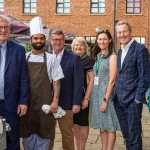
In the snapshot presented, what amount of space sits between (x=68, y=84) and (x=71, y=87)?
2.5 inches

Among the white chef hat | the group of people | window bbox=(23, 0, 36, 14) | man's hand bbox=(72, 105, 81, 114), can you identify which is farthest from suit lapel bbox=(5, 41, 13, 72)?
window bbox=(23, 0, 36, 14)

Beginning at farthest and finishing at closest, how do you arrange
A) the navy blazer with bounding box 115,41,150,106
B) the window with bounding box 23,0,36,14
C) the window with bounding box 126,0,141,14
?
1. the window with bounding box 23,0,36,14
2. the window with bounding box 126,0,141,14
3. the navy blazer with bounding box 115,41,150,106

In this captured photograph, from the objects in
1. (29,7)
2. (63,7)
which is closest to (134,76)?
(63,7)

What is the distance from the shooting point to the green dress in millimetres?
5566

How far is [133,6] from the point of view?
3269 centimetres

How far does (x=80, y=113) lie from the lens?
227 inches

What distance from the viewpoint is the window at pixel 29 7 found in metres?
33.8

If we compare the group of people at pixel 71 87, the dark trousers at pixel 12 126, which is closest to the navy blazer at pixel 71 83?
the group of people at pixel 71 87

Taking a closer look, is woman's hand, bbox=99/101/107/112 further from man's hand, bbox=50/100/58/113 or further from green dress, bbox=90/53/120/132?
man's hand, bbox=50/100/58/113

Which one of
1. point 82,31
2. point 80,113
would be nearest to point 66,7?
point 82,31

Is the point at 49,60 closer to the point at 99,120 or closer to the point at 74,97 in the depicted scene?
the point at 74,97

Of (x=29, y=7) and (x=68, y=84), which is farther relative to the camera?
(x=29, y=7)

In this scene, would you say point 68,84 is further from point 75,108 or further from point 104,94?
point 104,94

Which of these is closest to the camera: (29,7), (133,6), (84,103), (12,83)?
(12,83)
